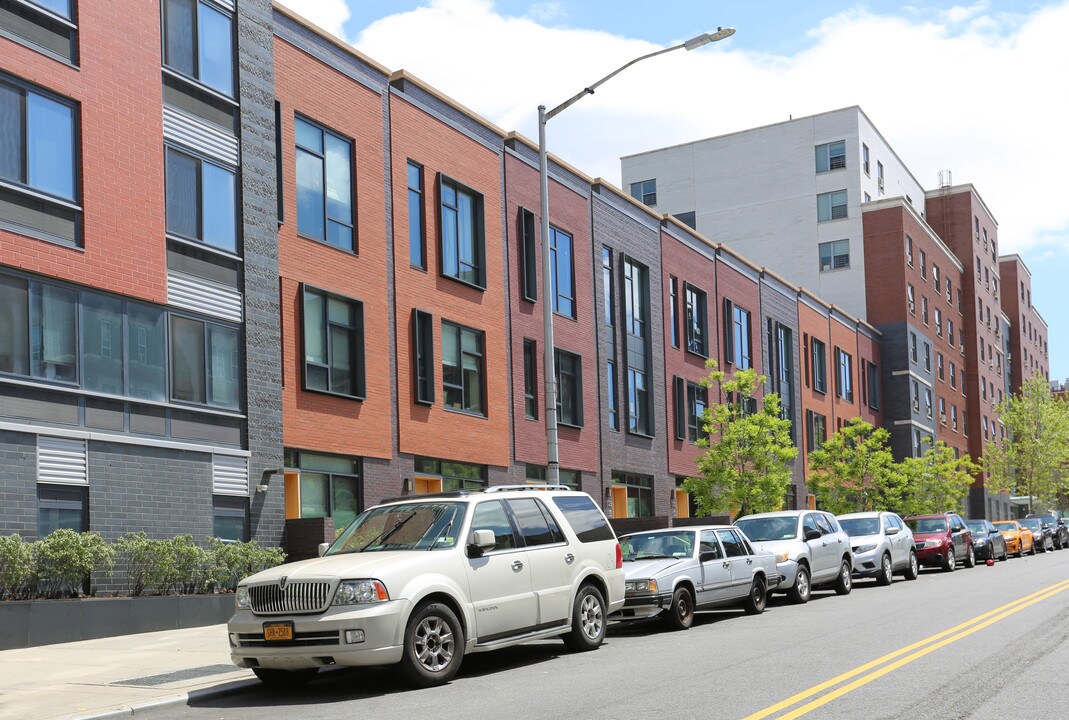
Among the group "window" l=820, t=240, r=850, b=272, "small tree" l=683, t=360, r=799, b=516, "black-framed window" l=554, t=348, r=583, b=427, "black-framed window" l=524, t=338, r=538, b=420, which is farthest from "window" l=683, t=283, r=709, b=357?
"window" l=820, t=240, r=850, b=272

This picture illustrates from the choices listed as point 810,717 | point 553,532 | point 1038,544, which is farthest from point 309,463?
point 1038,544

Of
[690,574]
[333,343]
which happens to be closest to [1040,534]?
[333,343]

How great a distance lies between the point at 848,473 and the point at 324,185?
28.8 m

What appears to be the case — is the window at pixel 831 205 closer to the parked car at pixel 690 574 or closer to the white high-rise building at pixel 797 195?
the white high-rise building at pixel 797 195

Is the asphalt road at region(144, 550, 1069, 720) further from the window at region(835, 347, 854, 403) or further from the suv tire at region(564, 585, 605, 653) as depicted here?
the window at region(835, 347, 854, 403)

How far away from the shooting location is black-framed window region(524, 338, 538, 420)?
3127 cm

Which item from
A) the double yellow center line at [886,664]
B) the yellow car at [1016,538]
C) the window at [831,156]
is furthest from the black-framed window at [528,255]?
the window at [831,156]

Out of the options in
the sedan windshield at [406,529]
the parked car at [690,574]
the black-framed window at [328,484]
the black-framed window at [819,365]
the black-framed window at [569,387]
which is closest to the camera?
the sedan windshield at [406,529]

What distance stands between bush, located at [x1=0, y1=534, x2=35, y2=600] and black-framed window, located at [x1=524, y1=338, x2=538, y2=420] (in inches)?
633

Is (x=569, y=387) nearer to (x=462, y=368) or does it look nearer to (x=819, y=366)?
(x=462, y=368)

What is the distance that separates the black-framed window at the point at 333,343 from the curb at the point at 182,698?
11.5 m

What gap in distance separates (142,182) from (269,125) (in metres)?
3.56

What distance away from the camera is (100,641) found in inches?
656

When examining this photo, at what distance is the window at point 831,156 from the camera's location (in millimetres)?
64812
